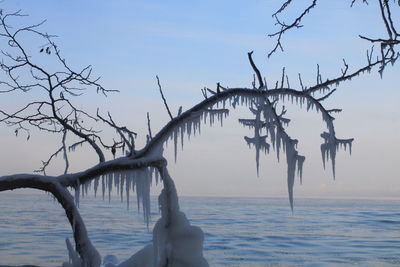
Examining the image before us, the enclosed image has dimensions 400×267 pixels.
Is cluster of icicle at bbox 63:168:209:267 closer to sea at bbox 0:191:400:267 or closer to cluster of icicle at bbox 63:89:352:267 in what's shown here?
cluster of icicle at bbox 63:89:352:267

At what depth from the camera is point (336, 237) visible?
2558 centimetres

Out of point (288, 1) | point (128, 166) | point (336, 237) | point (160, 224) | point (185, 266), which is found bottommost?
point (336, 237)

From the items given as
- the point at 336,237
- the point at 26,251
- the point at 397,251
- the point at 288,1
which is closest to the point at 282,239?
the point at 336,237

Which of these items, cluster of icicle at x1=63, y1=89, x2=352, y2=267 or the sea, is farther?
the sea

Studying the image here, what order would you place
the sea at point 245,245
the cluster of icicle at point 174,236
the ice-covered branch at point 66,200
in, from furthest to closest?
the sea at point 245,245, the ice-covered branch at point 66,200, the cluster of icicle at point 174,236

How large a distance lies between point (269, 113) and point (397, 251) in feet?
60.2

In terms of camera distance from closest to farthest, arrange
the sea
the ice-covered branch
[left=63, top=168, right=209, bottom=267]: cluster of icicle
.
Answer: [left=63, top=168, right=209, bottom=267]: cluster of icicle, the ice-covered branch, the sea

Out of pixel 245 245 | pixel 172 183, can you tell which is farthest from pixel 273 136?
pixel 245 245

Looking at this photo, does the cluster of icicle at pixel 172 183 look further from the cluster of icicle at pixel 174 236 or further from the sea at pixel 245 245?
the sea at pixel 245 245

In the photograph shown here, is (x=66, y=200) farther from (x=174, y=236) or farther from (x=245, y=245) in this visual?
(x=245, y=245)

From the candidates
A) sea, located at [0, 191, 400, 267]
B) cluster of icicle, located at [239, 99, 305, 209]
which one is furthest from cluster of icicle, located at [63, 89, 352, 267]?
sea, located at [0, 191, 400, 267]

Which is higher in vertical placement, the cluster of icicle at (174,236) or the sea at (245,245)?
the cluster of icicle at (174,236)

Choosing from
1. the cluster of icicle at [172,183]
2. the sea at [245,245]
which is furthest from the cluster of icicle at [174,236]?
the sea at [245,245]

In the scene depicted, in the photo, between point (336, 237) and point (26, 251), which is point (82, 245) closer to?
point (26, 251)
